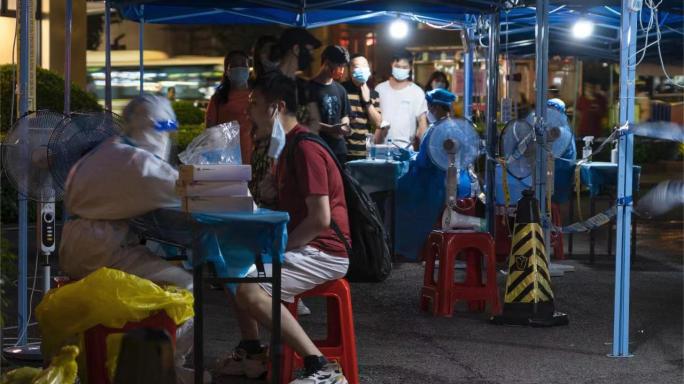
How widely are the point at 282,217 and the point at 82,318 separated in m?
1.01

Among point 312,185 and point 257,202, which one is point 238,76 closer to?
point 257,202

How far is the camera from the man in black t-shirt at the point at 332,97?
10.6 m

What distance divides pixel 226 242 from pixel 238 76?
15.1ft

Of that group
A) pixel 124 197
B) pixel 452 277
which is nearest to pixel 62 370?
Result: pixel 124 197

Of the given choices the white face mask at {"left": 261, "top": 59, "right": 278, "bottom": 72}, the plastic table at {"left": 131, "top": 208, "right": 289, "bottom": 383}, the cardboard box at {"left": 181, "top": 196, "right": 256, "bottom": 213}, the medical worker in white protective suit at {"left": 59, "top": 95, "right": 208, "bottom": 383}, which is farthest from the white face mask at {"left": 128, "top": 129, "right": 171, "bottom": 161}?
the white face mask at {"left": 261, "top": 59, "right": 278, "bottom": 72}

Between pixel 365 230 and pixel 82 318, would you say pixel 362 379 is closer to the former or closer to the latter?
pixel 365 230

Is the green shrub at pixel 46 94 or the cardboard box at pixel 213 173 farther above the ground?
the green shrub at pixel 46 94

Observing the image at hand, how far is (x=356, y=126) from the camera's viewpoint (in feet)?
39.7

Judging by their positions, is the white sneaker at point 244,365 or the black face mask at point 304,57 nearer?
the white sneaker at point 244,365

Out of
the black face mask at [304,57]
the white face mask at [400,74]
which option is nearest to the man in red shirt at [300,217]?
the black face mask at [304,57]

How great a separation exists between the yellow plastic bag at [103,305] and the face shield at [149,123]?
0.81 meters

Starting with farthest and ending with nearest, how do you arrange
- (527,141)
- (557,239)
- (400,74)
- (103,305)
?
(400,74), (557,239), (527,141), (103,305)

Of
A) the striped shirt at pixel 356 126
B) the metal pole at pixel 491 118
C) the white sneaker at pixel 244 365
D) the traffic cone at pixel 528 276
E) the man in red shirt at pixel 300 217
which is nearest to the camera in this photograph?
the man in red shirt at pixel 300 217

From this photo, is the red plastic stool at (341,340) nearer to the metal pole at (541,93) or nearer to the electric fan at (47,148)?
the electric fan at (47,148)
